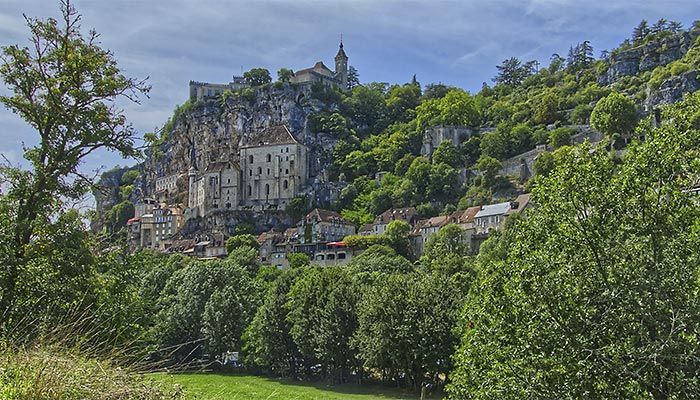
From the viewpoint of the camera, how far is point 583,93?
104 metres

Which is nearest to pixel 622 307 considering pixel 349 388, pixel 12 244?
pixel 12 244

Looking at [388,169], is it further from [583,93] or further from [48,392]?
[48,392]

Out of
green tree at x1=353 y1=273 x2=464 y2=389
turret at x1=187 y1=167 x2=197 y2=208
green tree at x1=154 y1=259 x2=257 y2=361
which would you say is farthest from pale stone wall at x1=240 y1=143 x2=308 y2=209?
green tree at x1=353 y1=273 x2=464 y2=389

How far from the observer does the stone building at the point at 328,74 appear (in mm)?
125938

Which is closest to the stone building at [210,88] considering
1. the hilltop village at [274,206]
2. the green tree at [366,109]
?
the hilltop village at [274,206]

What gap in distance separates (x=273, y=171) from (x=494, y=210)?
43.4 m

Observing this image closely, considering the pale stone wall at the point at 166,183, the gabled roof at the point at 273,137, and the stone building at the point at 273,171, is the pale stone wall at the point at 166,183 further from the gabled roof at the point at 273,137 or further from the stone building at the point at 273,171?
the stone building at the point at 273,171

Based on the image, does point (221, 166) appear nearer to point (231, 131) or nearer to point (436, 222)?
point (231, 131)

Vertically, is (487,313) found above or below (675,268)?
below

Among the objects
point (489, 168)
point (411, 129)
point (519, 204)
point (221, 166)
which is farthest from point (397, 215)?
point (221, 166)

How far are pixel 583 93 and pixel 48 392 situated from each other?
107712mm

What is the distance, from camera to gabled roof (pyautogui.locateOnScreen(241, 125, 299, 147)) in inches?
4181

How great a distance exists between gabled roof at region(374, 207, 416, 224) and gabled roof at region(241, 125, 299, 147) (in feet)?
90.0

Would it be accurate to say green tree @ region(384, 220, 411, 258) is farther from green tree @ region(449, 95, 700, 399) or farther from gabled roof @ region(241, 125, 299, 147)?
green tree @ region(449, 95, 700, 399)
